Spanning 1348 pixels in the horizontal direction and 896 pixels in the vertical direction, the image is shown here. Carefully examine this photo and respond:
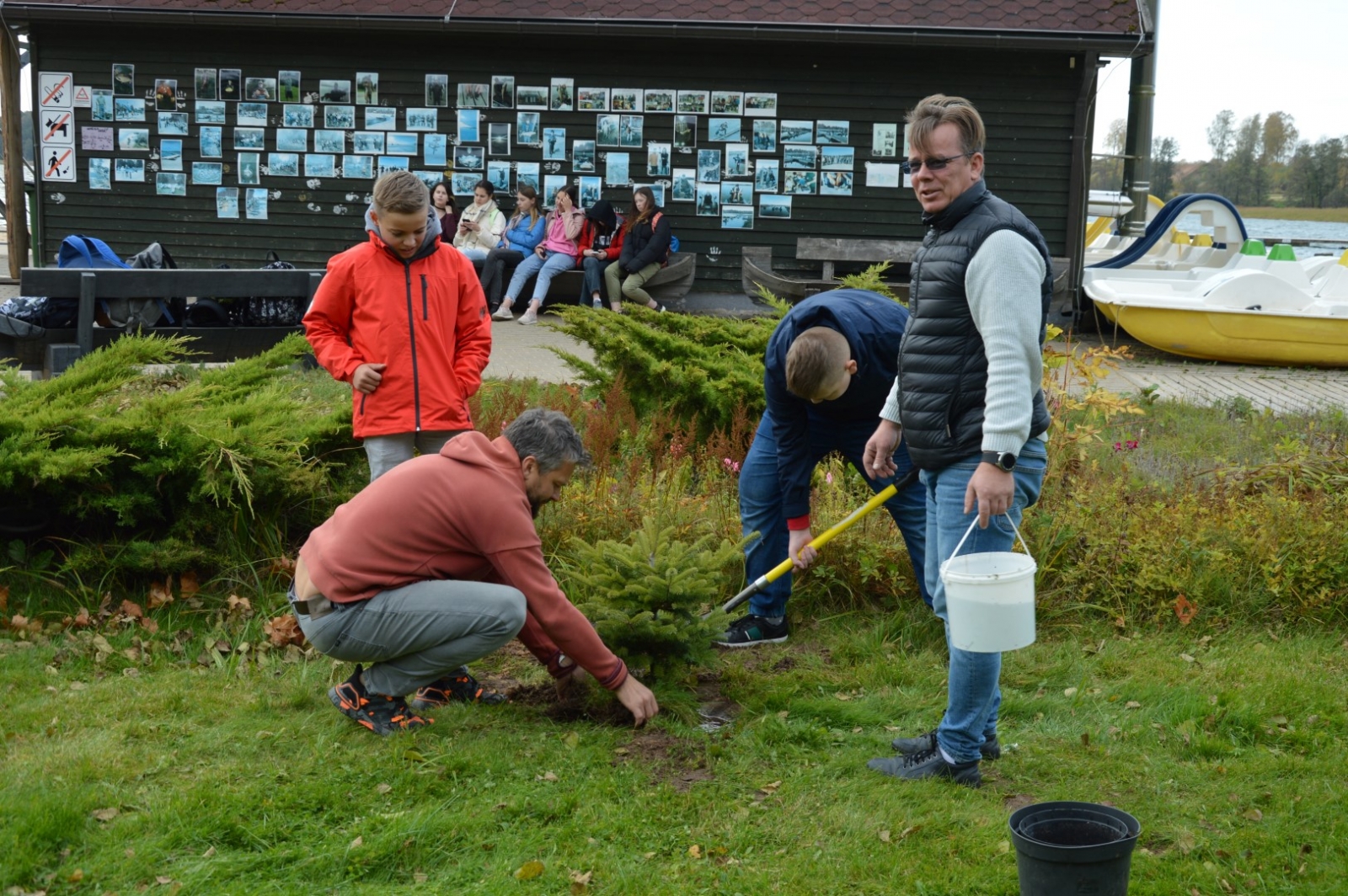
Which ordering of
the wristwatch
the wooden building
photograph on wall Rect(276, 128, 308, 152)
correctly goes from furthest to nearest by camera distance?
photograph on wall Rect(276, 128, 308, 152), the wooden building, the wristwatch

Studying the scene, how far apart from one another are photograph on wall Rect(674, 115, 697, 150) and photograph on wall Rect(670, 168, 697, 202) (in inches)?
11.3

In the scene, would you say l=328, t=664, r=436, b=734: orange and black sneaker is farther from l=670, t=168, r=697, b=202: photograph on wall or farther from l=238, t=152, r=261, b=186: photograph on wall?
l=238, t=152, r=261, b=186: photograph on wall

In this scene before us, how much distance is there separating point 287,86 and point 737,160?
559cm

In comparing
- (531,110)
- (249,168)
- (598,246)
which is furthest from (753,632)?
(249,168)

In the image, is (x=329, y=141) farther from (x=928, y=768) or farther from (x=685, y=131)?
(x=928, y=768)

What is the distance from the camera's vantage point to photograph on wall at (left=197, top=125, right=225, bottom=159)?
15.3m

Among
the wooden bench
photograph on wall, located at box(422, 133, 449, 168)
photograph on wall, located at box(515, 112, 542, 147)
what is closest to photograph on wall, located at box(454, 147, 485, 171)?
photograph on wall, located at box(422, 133, 449, 168)

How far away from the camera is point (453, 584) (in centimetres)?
392

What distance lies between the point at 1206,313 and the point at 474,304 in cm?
957

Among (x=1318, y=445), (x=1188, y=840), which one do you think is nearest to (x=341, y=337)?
(x=1188, y=840)

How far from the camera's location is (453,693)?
4422mm

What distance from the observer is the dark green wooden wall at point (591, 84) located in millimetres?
14477

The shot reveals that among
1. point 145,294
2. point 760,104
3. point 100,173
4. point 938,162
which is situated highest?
point 760,104

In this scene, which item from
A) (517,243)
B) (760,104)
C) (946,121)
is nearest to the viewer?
(946,121)
